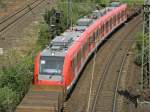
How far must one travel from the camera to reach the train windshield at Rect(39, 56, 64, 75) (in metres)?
29.2

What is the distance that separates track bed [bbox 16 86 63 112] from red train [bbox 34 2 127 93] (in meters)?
0.95

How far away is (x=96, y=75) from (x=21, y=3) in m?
20.3

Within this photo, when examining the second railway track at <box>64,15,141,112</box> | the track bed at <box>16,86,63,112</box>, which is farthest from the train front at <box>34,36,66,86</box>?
the second railway track at <box>64,15,141,112</box>

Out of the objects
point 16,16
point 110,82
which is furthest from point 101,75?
point 16,16

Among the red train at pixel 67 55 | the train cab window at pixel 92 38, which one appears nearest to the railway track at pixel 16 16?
the red train at pixel 67 55

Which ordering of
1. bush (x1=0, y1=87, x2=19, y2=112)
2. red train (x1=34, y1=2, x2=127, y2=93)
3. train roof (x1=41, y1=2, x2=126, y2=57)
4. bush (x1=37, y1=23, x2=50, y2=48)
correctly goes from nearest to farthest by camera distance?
bush (x1=0, y1=87, x2=19, y2=112), red train (x1=34, y1=2, x2=127, y2=93), train roof (x1=41, y1=2, x2=126, y2=57), bush (x1=37, y1=23, x2=50, y2=48)

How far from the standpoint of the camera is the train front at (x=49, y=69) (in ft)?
95.1

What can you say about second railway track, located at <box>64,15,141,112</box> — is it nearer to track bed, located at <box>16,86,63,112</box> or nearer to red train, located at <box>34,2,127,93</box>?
red train, located at <box>34,2,127,93</box>

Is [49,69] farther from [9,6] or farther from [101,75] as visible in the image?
[9,6]

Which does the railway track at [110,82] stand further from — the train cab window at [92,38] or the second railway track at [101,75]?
the train cab window at [92,38]

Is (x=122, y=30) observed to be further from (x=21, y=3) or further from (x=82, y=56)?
(x=82, y=56)

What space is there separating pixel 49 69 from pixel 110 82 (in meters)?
6.22

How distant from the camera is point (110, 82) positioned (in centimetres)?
3412

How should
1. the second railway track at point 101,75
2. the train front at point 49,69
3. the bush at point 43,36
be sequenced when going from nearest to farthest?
1. the train front at point 49,69
2. the second railway track at point 101,75
3. the bush at point 43,36
